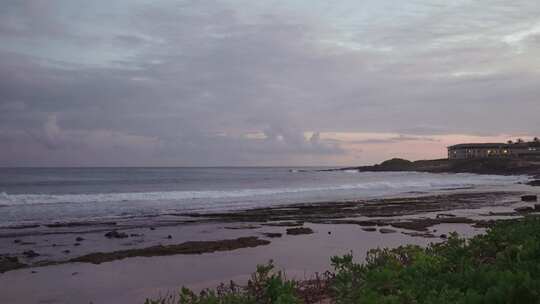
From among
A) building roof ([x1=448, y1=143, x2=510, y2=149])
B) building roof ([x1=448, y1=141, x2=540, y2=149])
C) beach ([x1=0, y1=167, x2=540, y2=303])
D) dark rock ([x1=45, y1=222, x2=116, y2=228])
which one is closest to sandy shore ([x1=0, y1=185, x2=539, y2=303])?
beach ([x1=0, y1=167, x2=540, y2=303])

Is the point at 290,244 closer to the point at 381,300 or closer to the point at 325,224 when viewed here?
the point at 325,224

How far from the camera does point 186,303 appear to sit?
5.93 meters

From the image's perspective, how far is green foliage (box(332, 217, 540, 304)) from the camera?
16.0 ft

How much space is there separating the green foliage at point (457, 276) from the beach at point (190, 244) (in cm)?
418

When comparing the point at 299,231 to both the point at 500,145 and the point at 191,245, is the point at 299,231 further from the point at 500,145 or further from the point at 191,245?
the point at 500,145

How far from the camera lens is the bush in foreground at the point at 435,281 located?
5035 mm

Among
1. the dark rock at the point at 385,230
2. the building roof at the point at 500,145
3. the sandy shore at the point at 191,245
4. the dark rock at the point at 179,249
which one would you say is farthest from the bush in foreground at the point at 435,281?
the building roof at the point at 500,145

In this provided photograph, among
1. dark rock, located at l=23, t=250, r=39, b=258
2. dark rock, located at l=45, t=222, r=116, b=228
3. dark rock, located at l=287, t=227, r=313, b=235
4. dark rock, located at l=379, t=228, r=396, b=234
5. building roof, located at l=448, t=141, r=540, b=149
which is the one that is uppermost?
building roof, located at l=448, t=141, r=540, b=149

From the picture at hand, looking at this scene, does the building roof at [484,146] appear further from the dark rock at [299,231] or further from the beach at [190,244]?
the dark rock at [299,231]

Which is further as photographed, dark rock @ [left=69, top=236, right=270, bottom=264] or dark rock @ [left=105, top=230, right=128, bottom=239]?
dark rock @ [left=105, top=230, right=128, bottom=239]

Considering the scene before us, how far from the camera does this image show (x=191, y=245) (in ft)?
53.4

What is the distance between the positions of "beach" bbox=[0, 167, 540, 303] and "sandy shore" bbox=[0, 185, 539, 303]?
0.09 ft

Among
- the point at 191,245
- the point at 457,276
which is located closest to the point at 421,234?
the point at 191,245

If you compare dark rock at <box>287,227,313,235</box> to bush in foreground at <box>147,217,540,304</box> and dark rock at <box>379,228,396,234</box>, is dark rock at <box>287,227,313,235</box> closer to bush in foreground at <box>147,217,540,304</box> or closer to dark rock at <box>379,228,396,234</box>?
dark rock at <box>379,228,396,234</box>
